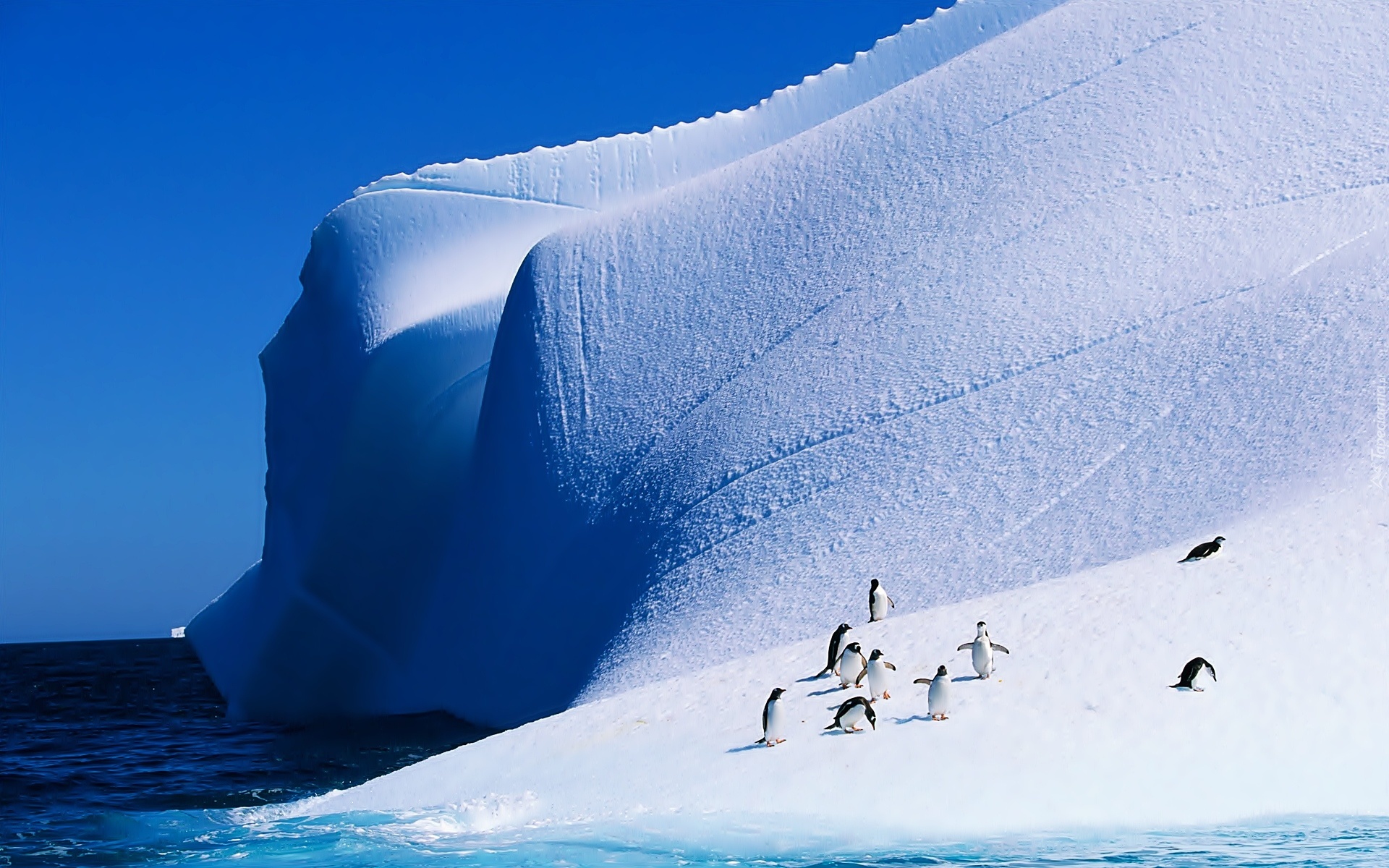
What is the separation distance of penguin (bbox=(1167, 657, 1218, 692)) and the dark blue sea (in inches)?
55.4

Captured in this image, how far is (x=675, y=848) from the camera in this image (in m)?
8.29

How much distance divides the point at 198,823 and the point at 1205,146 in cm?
1404

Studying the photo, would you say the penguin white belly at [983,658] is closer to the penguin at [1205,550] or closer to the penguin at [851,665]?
the penguin at [851,665]

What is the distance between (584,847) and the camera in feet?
27.8

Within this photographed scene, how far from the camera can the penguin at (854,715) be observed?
31.5ft

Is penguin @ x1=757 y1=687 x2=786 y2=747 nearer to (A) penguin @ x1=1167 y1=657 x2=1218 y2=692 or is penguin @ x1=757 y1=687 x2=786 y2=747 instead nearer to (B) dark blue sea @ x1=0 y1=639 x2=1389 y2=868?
(B) dark blue sea @ x1=0 y1=639 x2=1389 y2=868

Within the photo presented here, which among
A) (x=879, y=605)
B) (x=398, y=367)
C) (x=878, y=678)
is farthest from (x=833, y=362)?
(x=398, y=367)

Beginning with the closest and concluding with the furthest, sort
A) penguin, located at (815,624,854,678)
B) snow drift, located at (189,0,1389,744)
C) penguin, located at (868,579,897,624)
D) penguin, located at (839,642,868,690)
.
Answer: penguin, located at (839,642,868,690)
penguin, located at (815,624,854,678)
penguin, located at (868,579,897,624)
snow drift, located at (189,0,1389,744)

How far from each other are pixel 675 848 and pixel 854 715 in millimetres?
1911

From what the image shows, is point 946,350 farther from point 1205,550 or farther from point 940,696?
point 940,696

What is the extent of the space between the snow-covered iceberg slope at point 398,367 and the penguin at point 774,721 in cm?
1089

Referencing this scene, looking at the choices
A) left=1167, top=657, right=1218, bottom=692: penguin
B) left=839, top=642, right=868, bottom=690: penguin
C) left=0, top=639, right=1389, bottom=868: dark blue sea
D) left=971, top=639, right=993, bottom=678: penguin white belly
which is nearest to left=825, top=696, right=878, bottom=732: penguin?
left=839, top=642, right=868, bottom=690: penguin

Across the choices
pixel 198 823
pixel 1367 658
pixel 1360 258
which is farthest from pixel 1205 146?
pixel 198 823

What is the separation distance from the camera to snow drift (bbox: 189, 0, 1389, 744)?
1403 cm
